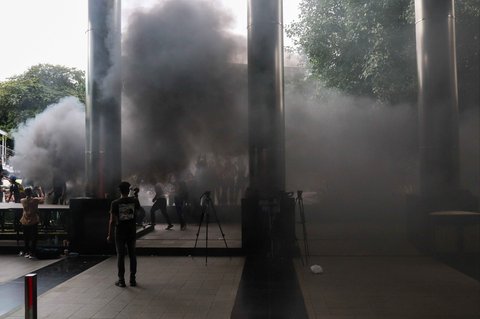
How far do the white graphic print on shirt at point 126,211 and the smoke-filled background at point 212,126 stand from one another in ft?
16.4

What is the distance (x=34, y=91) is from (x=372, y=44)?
18610mm

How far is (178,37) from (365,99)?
5.70m

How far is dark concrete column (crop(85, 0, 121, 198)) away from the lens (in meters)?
7.78

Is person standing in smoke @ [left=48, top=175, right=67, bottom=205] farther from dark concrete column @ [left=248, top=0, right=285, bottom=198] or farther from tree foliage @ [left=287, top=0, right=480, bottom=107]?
tree foliage @ [left=287, top=0, right=480, bottom=107]

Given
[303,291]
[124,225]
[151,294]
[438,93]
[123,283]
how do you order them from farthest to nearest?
[438,93] < [124,225] < [123,283] < [303,291] < [151,294]

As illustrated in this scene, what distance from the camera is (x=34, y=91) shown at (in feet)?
77.7

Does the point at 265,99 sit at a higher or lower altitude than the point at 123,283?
higher

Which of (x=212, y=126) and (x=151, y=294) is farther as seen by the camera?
(x=212, y=126)

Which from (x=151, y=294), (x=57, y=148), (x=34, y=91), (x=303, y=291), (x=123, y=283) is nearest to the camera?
(x=151, y=294)

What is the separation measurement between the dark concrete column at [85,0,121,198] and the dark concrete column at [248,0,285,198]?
2329mm

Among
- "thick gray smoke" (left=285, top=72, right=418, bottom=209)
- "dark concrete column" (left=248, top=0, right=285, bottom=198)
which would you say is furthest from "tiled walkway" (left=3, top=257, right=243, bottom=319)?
"thick gray smoke" (left=285, top=72, right=418, bottom=209)

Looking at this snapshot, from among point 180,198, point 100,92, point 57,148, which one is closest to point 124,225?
point 100,92

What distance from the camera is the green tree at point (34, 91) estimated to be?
75.5 feet

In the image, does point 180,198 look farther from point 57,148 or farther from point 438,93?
point 438,93
